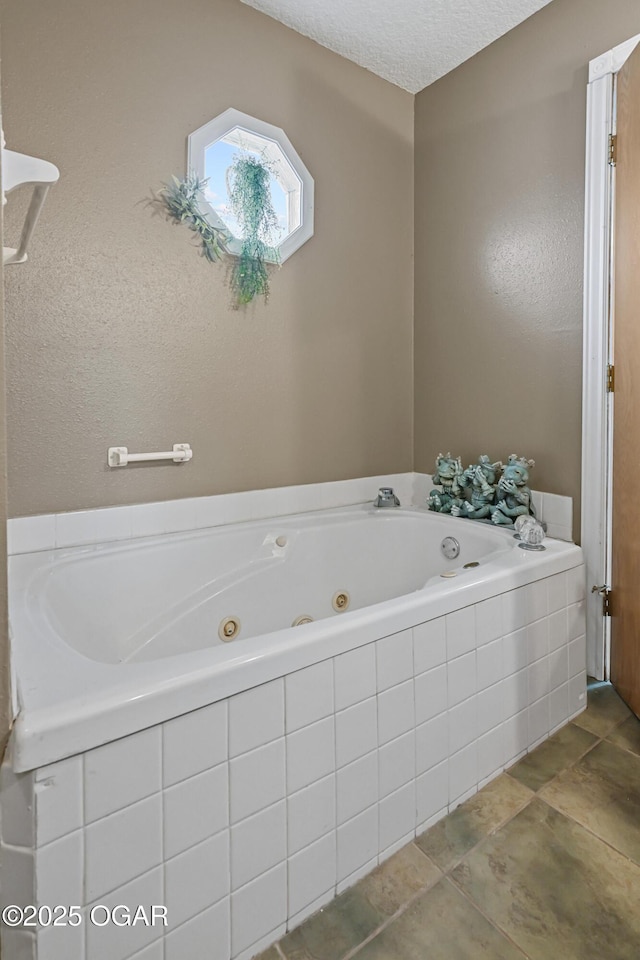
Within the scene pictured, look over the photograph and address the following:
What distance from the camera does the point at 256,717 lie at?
990 mm

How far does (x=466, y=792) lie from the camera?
1.41 meters

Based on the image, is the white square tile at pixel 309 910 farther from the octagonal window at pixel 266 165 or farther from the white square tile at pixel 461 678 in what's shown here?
the octagonal window at pixel 266 165

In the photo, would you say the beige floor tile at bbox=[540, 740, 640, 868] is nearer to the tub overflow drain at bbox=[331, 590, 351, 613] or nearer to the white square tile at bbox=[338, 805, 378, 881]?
the white square tile at bbox=[338, 805, 378, 881]

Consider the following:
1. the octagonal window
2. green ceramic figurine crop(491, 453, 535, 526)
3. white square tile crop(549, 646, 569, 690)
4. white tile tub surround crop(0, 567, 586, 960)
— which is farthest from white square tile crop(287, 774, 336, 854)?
the octagonal window

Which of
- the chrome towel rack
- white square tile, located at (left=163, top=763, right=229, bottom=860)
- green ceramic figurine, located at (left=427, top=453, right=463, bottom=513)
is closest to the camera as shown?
white square tile, located at (left=163, top=763, right=229, bottom=860)

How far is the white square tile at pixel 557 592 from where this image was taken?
166cm

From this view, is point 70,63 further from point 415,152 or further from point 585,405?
point 585,405

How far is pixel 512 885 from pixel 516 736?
1.49 ft

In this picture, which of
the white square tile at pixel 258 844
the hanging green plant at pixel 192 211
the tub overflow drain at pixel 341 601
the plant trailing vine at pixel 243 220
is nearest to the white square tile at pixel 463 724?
the white square tile at pixel 258 844

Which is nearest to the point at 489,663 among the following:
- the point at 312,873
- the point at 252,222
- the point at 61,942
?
the point at 312,873

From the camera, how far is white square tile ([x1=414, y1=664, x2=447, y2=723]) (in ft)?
4.17

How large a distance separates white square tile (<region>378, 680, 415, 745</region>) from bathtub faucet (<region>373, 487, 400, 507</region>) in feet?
4.01

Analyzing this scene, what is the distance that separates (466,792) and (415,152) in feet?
9.04

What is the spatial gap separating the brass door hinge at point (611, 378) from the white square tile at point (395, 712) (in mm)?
1302
